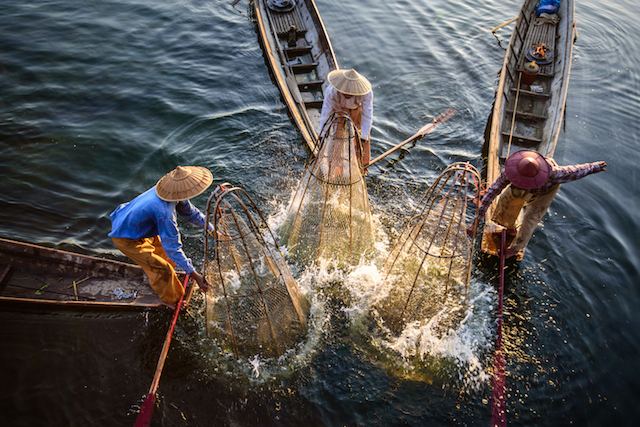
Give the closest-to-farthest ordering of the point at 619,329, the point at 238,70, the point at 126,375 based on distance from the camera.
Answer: the point at 126,375
the point at 619,329
the point at 238,70

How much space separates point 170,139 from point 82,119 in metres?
1.67

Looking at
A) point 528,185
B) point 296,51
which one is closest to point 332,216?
point 528,185

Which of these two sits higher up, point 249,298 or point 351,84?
point 351,84

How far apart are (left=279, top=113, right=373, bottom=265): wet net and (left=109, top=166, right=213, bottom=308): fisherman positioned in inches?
55.0

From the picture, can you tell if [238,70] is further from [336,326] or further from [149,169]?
[336,326]

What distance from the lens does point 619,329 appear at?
4.27 meters

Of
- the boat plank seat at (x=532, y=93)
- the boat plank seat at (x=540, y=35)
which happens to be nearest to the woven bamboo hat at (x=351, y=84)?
the boat plank seat at (x=532, y=93)

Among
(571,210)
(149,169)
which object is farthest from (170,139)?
(571,210)

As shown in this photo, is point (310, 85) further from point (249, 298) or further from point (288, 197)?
point (249, 298)

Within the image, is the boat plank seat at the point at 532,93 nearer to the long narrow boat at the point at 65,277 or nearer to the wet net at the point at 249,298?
the wet net at the point at 249,298

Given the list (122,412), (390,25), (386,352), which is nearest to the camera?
(122,412)

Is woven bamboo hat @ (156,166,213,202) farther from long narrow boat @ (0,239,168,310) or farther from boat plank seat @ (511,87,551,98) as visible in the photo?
boat plank seat @ (511,87,551,98)

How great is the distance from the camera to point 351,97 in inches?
172

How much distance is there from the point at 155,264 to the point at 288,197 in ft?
7.77
